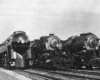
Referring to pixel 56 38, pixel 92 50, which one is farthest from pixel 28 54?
pixel 92 50

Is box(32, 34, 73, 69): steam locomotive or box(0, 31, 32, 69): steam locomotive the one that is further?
box(32, 34, 73, 69): steam locomotive

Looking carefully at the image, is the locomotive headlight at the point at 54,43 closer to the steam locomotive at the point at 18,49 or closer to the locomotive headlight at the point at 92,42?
the steam locomotive at the point at 18,49

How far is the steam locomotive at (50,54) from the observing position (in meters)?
16.3

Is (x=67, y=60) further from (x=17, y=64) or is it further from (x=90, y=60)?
(x=17, y=64)

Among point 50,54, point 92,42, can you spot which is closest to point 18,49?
point 50,54

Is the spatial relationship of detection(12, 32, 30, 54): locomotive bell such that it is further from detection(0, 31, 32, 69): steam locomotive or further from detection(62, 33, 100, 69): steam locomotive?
detection(62, 33, 100, 69): steam locomotive

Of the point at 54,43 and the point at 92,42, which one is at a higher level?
the point at 54,43

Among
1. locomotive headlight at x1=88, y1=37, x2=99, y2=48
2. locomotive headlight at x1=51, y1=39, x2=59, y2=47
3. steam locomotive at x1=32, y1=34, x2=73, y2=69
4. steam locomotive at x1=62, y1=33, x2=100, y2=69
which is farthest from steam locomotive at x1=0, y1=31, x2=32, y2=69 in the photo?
locomotive headlight at x1=88, y1=37, x2=99, y2=48

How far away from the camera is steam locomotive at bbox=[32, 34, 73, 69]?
16328mm

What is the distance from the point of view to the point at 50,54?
17125 millimetres

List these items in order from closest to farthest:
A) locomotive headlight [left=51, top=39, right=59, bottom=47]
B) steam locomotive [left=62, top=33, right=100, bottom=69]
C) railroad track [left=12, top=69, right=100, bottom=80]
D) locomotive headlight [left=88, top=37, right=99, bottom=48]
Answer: railroad track [left=12, top=69, right=100, bottom=80] < steam locomotive [left=62, top=33, right=100, bottom=69] < locomotive headlight [left=88, top=37, right=99, bottom=48] < locomotive headlight [left=51, top=39, right=59, bottom=47]

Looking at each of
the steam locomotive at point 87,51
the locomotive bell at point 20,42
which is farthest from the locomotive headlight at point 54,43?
the locomotive bell at point 20,42

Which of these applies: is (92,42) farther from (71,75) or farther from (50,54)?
(71,75)

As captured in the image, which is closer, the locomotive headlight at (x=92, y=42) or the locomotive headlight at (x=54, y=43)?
the locomotive headlight at (x=92, y=42)
